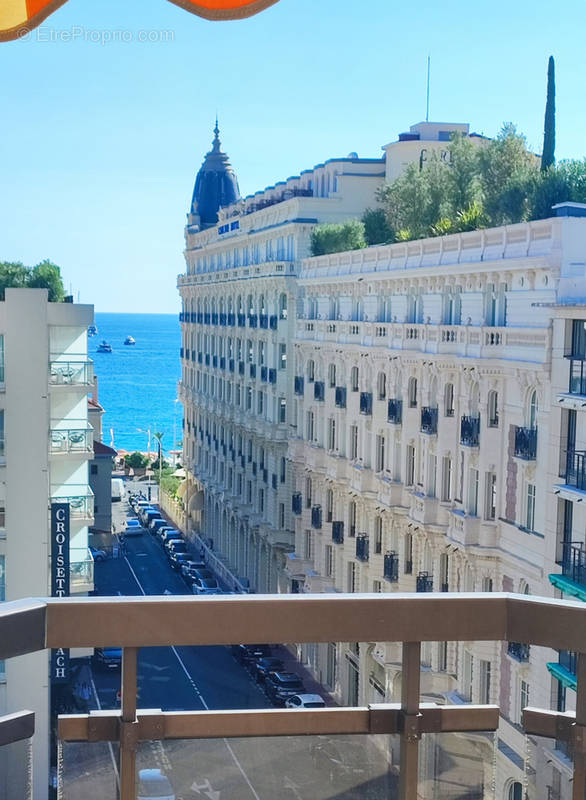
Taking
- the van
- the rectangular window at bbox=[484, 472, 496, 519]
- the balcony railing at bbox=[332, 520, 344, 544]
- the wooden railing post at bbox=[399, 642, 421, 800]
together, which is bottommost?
the van

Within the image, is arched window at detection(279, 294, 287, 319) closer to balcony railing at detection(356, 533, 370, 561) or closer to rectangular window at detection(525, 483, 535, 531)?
balcony railing at detection(356, 533, 370, 561)

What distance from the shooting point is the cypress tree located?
97.2 ft

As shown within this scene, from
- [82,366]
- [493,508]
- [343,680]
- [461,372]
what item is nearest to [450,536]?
[493,508]

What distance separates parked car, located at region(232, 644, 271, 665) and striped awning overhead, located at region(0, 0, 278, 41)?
6.72 feet

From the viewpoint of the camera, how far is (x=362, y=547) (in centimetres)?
3184

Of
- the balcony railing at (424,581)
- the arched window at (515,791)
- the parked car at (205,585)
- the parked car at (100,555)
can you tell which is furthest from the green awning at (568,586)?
the parked car at (100,555)

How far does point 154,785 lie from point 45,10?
2.57 meters

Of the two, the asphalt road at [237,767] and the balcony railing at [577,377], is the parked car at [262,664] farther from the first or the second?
the balcony railing at [577,377]

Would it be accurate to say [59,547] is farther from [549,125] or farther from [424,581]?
[549,125]

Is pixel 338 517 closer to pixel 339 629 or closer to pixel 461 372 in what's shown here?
pixel 461 372

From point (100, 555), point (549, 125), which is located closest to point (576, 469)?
point (549, 125)

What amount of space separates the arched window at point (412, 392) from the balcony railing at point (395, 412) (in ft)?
2.02

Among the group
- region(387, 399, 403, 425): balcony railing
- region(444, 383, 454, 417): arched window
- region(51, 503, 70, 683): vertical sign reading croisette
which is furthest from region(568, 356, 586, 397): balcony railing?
region(51, 503, 70, 683): vertical sign reading croisette

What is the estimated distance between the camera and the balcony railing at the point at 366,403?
31.4 m
